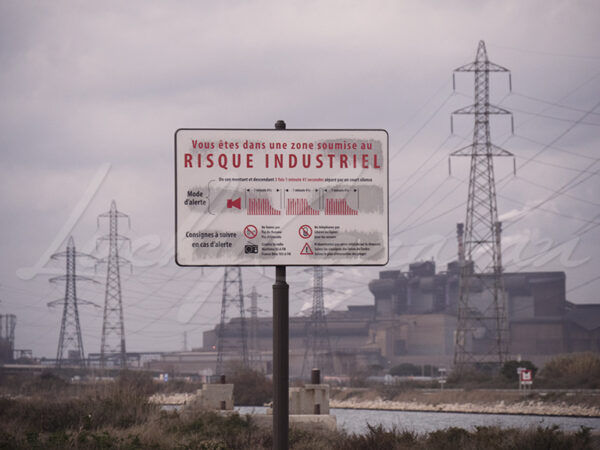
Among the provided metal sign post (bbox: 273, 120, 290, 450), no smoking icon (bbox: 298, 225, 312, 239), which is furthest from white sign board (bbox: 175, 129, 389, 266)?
metal sign post (bbox: 273, 120, 290, 450)

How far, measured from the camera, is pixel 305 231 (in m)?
9.86

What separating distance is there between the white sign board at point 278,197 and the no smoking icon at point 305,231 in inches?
0.4

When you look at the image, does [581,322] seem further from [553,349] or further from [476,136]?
[476,136]

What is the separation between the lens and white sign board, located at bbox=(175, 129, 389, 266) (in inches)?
388

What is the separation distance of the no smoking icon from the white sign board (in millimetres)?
11

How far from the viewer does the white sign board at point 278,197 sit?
9852 mm

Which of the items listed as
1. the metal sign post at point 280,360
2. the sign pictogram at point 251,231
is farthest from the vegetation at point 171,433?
the sign pictogram at point 251,231

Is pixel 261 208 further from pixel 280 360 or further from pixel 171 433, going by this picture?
pixel 171 433

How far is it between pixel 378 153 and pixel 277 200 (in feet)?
3.92

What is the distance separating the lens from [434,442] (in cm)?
2080

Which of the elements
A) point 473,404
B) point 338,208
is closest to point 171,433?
point 338,208

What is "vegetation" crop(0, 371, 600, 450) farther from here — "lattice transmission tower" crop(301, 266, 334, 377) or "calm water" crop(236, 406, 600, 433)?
"lattice transmission tower" crop(301, 266, 334, 377)

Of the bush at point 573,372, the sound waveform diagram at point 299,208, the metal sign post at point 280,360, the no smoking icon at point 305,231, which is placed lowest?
the bush at point 573,372

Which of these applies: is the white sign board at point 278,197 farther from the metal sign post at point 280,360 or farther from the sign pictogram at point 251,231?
the metal sign post at point 280,360
